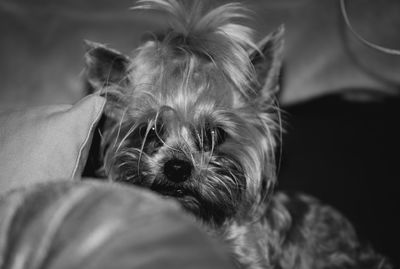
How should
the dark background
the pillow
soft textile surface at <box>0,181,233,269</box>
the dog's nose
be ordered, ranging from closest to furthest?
1. soft textile surface at <box>0,181,233,269</box>
2. the pillow
3. the dog's nose
4. the dark background

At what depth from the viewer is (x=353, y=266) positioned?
1.67 metres

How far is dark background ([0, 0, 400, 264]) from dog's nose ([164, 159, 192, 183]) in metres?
0.52

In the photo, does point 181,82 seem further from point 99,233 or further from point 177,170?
point 99,233

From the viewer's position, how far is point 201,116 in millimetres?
1415

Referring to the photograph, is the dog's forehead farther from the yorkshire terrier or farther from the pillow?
the pillow

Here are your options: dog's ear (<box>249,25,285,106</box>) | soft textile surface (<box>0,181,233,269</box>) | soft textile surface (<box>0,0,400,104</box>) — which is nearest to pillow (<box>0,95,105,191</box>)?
soft textile surface (<box>0,181,233,269</box>)

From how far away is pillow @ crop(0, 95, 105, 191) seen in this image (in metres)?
1.03

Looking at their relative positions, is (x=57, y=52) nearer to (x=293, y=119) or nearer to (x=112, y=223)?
(x=293, y=119)

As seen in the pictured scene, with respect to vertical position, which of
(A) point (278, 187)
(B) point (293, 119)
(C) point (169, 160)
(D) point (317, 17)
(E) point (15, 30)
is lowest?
(A) point (278, 187)

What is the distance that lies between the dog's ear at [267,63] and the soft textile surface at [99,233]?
0.81 metres

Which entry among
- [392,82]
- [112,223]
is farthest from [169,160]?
[392,82]

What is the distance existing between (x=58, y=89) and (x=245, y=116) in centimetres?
73

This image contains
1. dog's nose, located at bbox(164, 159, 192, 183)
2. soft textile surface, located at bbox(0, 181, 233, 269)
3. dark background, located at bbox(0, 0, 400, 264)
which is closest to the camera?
soft textile surface, located at bbox(0, 181, 233, 269)

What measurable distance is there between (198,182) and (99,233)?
0.74 m
